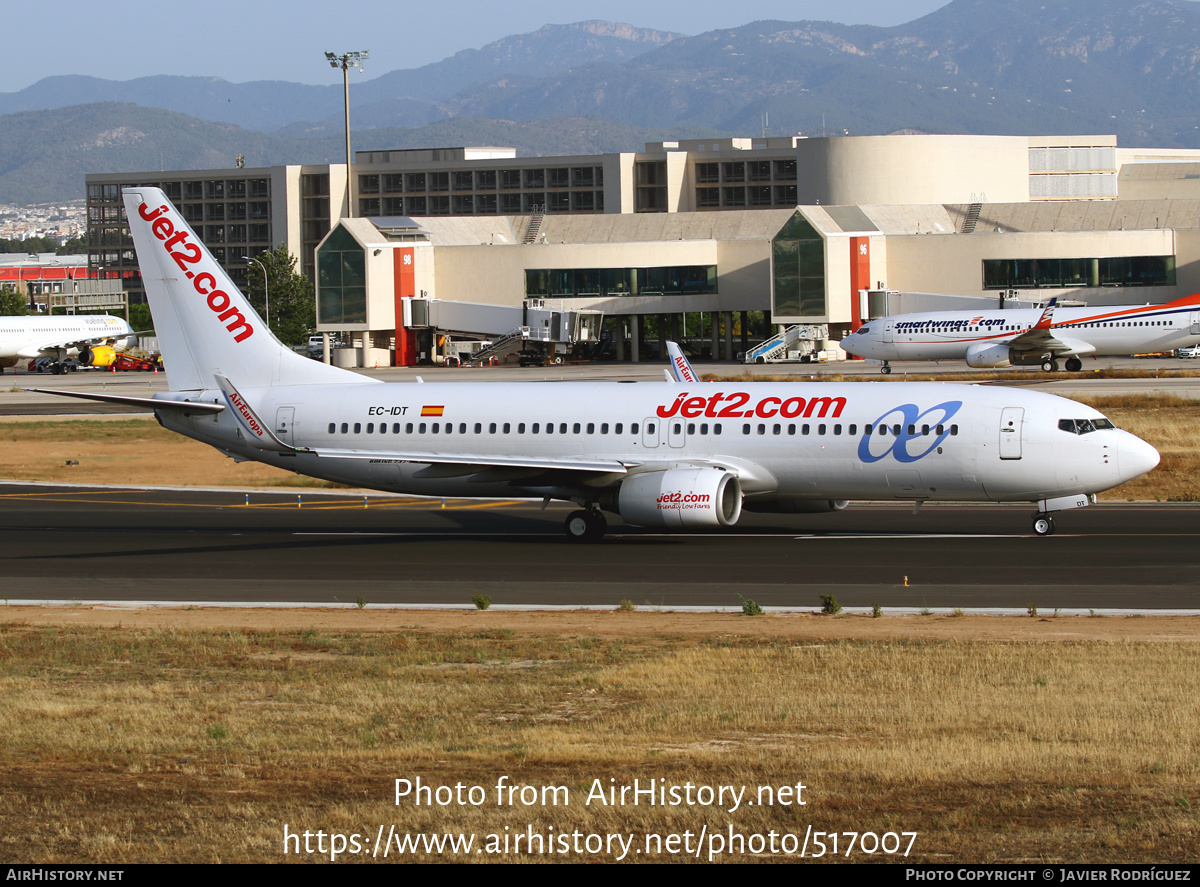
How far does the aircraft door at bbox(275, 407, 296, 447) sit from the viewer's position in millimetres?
38188

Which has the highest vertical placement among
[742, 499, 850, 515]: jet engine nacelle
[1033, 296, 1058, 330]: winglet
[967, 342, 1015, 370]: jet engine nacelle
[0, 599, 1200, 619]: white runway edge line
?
→ [1033, 296, 1058, 330]: winglet

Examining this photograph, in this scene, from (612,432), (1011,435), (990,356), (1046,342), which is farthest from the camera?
(990,356)

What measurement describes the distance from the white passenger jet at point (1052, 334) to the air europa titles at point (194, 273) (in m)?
64.9

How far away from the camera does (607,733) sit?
16688 millimetres

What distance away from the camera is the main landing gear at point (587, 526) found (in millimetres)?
36125

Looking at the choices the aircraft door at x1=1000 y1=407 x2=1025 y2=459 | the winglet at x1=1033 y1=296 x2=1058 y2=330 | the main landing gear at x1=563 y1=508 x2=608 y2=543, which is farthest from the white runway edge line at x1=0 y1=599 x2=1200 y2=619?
the winglet at x1=1033 y1=296 x2=1058 y2=330

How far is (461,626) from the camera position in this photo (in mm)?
25156

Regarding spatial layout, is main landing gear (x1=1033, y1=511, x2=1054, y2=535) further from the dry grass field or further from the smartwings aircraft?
the dry grass field

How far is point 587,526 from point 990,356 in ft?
211

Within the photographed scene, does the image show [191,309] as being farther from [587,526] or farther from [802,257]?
[802,257]

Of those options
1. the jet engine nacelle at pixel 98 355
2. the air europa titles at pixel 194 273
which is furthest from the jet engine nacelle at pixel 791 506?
the jet engine nacelle at pixel 98 355

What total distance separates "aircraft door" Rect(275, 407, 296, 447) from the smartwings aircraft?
0.14 ft

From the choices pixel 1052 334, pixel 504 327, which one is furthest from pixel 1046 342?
pixel 504 327
